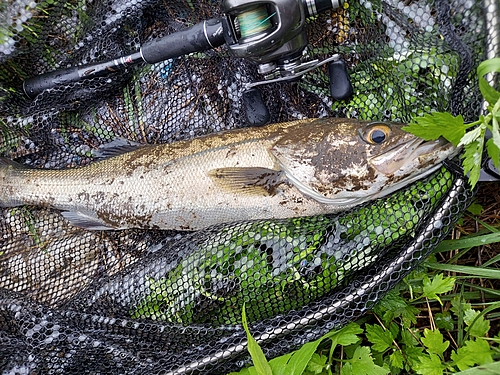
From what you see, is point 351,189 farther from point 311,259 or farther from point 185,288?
point 185,288

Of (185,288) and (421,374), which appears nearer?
(421,374)

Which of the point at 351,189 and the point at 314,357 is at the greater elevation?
the point at 351,189

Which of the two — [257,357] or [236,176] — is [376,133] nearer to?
[236,176]

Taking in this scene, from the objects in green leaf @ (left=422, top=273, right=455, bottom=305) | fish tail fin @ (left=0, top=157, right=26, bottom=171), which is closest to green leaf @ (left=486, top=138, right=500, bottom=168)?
green leaf @ (left=422, top=273, right=455, bottom=305)

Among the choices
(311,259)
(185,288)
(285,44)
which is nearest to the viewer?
(285,44)

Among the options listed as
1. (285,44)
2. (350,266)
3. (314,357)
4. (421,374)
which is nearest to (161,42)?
(285,44)

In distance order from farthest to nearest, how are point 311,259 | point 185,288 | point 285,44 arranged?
point 185,288 → point 311,259 → point 285,44
